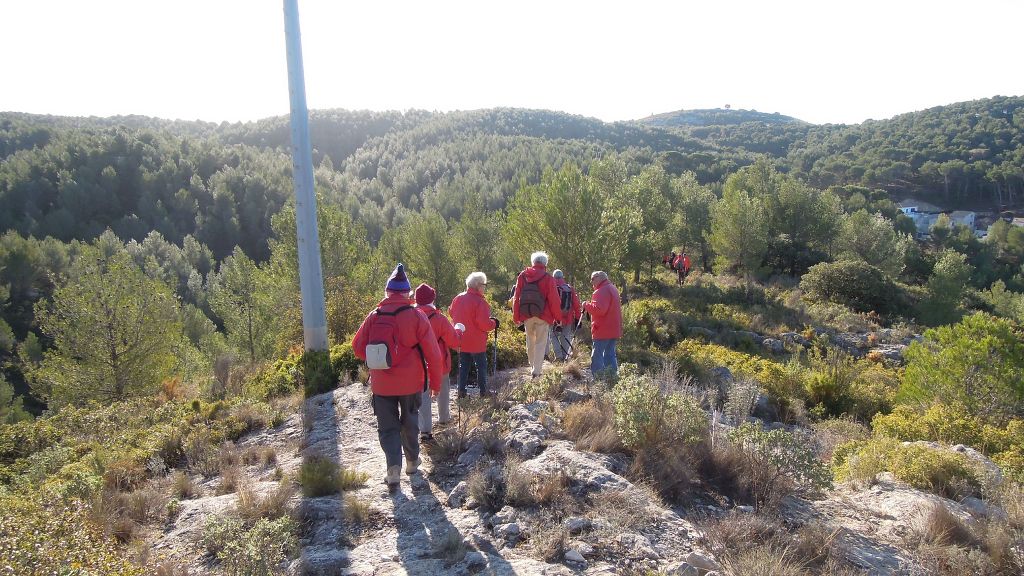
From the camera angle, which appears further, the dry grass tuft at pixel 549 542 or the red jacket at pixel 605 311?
the red jacket at pixel 605 311

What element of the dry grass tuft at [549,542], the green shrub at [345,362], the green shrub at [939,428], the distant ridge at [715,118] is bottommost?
the green shrub at [939,428]

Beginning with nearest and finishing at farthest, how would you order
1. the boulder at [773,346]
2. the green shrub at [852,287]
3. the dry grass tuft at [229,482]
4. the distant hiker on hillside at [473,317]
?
the dry grass tuft at [229,482], the distant hiker on hillside at [473,317], the boulder at [773,346], the green shrub at [852,287]

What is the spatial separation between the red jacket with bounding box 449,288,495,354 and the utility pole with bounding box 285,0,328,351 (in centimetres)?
325

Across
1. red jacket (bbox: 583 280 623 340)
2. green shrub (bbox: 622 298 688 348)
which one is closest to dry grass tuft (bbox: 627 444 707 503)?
red jacket (bbox: 583 280 623 340)

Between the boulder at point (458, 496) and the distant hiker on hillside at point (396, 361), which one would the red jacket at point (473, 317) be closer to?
the distant hiker on hillside at point (396, 361)

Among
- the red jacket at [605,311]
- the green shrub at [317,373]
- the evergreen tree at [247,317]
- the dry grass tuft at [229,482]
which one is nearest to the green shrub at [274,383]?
the green shrub at [317,373]

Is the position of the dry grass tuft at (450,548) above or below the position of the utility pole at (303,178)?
below

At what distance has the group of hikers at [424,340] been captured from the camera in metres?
4.17

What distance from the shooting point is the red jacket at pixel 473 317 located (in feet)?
19.0

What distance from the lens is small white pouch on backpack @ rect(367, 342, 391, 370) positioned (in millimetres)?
4016

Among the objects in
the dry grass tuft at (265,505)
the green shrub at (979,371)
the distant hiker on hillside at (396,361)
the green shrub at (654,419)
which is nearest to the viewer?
the dry grass tuft at (265,505)

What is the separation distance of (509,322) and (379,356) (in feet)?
22.6

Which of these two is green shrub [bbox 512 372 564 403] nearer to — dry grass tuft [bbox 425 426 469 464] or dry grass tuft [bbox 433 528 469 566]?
dry grass tuft [bbox 425 426 469 464]

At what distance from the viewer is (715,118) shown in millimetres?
171750
